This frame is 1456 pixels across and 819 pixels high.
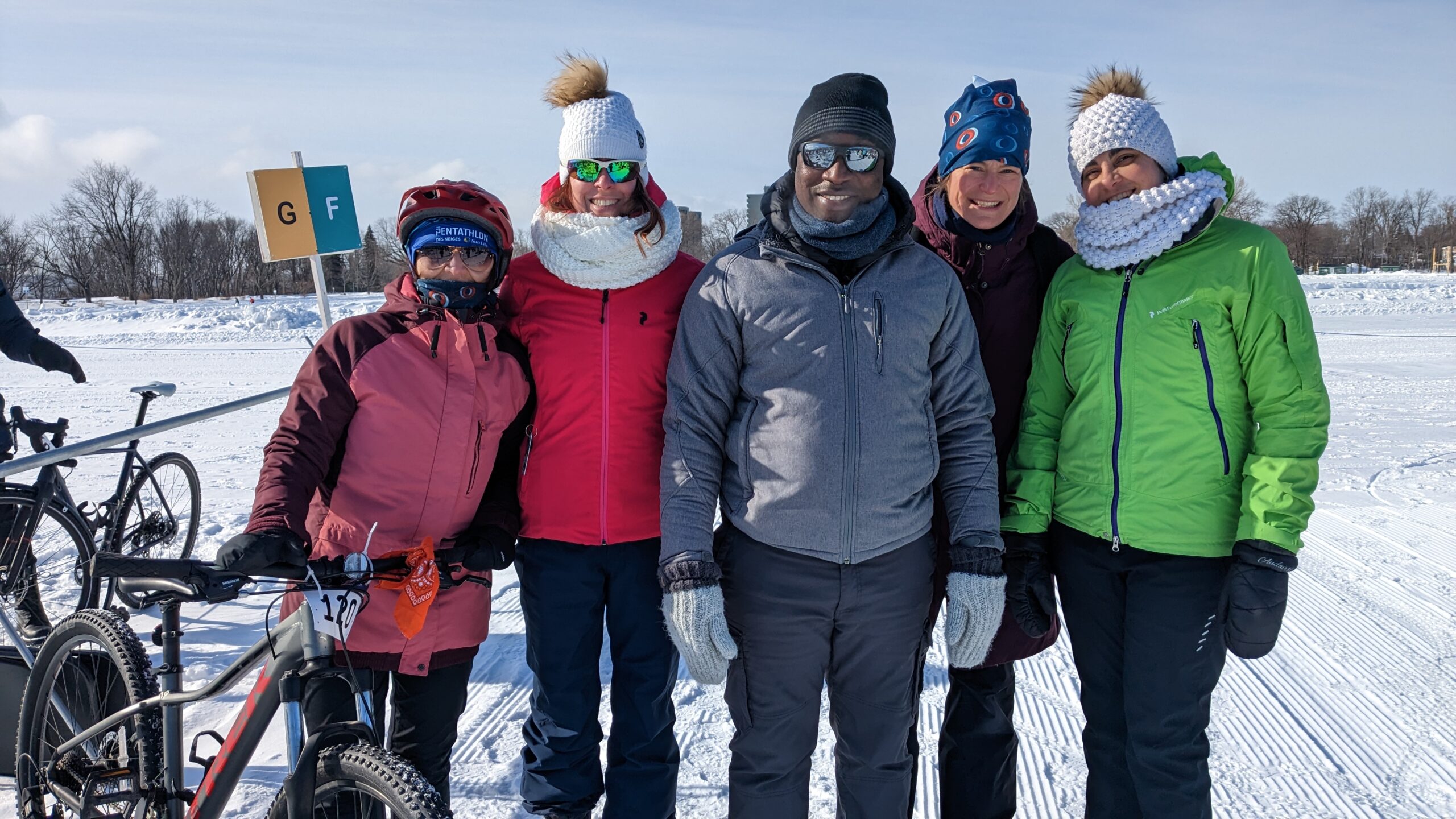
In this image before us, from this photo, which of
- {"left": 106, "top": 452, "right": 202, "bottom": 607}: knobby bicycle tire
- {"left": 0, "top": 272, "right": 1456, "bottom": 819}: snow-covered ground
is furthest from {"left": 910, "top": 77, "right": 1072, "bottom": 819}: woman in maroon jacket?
{"left": 106, "top": 452, "right": 202, "bottom": 607}: knobby bicycle tire

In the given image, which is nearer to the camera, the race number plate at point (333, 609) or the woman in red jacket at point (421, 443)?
the race number plate at point (333, 609)

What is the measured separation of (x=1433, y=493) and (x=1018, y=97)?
5.74m

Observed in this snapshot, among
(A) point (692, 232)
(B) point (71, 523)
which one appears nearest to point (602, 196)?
(B) point (71, 523)

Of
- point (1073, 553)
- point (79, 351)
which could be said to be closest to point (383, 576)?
point (1073, 553)

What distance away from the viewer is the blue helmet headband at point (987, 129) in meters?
2.47

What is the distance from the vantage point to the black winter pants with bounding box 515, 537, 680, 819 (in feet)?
8.02

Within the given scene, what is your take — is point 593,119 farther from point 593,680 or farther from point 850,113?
point 593,680

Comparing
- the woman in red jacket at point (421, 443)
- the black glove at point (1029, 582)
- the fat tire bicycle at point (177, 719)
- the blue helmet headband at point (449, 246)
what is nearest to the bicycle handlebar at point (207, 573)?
the fat tire bicycle at point (177, 719)

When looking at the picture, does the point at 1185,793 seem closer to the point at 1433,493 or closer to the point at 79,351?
the point at 1433,493

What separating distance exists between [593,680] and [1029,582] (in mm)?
1280

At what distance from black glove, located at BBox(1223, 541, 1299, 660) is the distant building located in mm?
1681

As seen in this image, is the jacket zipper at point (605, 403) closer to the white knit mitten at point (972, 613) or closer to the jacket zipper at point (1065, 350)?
the white knit mitten at point (972, 613)

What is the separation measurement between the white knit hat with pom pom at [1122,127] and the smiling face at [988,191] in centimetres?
19

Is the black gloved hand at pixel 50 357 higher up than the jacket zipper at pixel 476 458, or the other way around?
the black gloved hand at pixel 50 357
